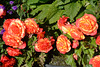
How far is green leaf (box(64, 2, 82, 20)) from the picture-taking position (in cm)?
207

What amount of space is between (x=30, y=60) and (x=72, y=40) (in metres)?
0.64

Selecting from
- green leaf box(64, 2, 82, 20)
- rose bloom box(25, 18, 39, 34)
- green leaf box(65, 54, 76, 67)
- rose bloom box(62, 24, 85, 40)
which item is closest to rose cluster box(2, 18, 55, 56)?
rose bloom box(25, 18, 39, 34)

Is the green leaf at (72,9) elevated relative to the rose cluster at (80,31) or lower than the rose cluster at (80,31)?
elevated

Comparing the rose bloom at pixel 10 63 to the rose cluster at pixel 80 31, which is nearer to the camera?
the rose cluster at pixel 80 31

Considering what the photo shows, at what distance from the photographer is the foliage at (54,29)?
200 cm

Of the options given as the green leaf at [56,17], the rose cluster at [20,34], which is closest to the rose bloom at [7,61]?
the rose cluster at [20,34]

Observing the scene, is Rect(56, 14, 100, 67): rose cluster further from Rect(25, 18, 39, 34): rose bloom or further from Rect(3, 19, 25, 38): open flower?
Rect(3, 19, 25, 38): open flower

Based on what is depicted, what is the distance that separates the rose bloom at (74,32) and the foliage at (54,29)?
0.11 metres

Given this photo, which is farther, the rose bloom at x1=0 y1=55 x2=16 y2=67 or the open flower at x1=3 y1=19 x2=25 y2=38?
the rose bloom at x1=0 y1=55 x2=16 y2=67

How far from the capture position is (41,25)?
2.07 metres

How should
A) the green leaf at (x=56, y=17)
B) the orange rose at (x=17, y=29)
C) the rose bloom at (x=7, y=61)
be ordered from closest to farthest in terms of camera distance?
the orange rose at (x=17, y=29) < the rose bloom at (x=7, y=61) < the green leaf at (x=56, y=17)

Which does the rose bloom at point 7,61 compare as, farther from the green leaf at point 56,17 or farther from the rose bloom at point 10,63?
the green leaf at point 56,17

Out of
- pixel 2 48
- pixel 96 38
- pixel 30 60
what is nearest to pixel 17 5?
pixel 2 48

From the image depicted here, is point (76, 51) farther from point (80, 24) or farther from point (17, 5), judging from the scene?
point (17, 5)
